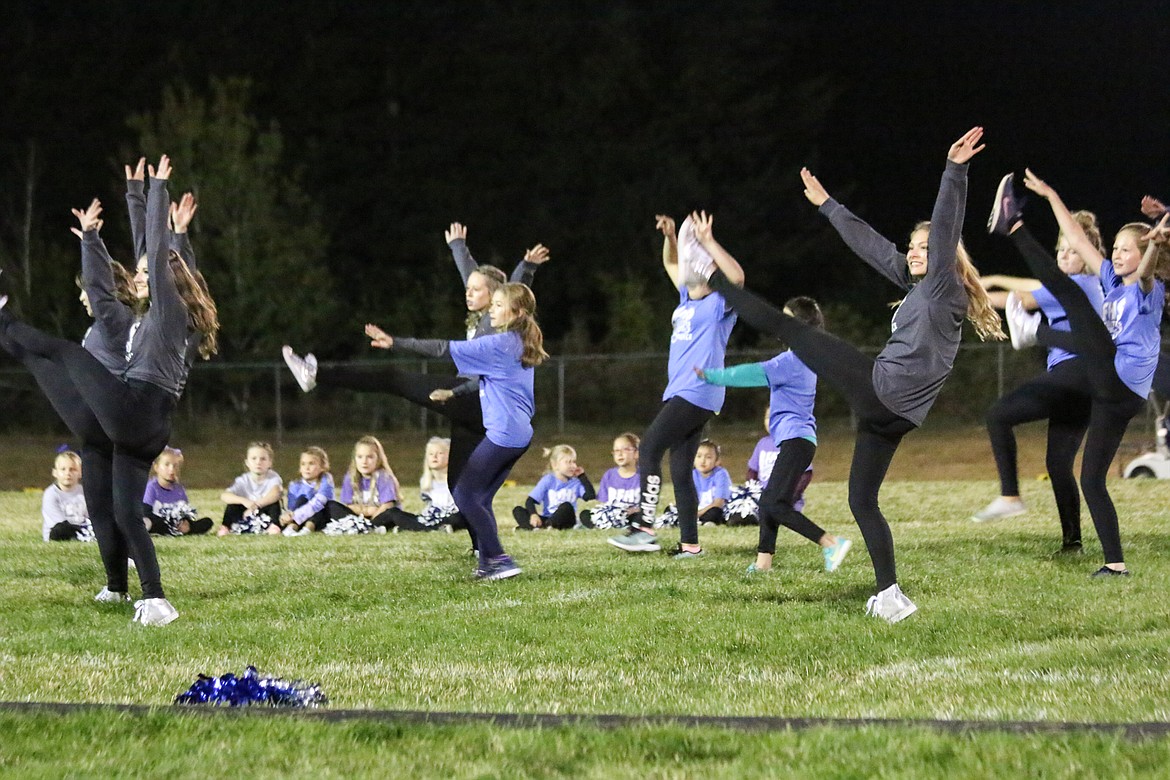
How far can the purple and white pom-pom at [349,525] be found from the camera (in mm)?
13961

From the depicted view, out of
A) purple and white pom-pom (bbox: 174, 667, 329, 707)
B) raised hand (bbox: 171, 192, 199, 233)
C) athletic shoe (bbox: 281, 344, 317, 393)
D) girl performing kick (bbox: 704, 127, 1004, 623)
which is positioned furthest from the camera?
raised hand (bbox: 171, 192, 199, 233)

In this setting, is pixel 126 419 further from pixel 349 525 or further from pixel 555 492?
pixel 555 492

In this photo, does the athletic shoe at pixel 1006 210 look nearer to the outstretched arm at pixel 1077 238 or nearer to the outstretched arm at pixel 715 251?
the outstretched arm at pixel 1077 238

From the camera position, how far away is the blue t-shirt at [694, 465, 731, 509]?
560 inches

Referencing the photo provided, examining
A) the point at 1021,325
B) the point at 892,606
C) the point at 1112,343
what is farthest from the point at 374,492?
the point at 892,606

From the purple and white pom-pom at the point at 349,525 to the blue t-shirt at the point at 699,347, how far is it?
538cm

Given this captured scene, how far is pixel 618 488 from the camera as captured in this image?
1459 centimetres

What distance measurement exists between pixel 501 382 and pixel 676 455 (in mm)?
1631

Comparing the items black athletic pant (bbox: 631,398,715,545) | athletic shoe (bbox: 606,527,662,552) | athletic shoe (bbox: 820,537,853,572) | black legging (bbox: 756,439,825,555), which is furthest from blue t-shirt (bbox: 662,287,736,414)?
athletic shoe (bbox: 820,537,853,572)

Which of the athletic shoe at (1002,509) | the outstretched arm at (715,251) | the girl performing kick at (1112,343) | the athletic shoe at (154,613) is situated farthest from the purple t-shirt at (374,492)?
the girl performing kick at (1112,343)

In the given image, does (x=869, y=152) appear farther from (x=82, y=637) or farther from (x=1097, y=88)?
(x=82, y=637)

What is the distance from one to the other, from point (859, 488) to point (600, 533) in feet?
19.2

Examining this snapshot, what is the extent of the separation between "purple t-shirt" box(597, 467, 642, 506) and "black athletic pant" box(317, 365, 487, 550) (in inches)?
178

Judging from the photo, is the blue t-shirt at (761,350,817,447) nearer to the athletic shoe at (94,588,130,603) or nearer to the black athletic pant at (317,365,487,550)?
the black athletic pant at (317,365,487,550)
